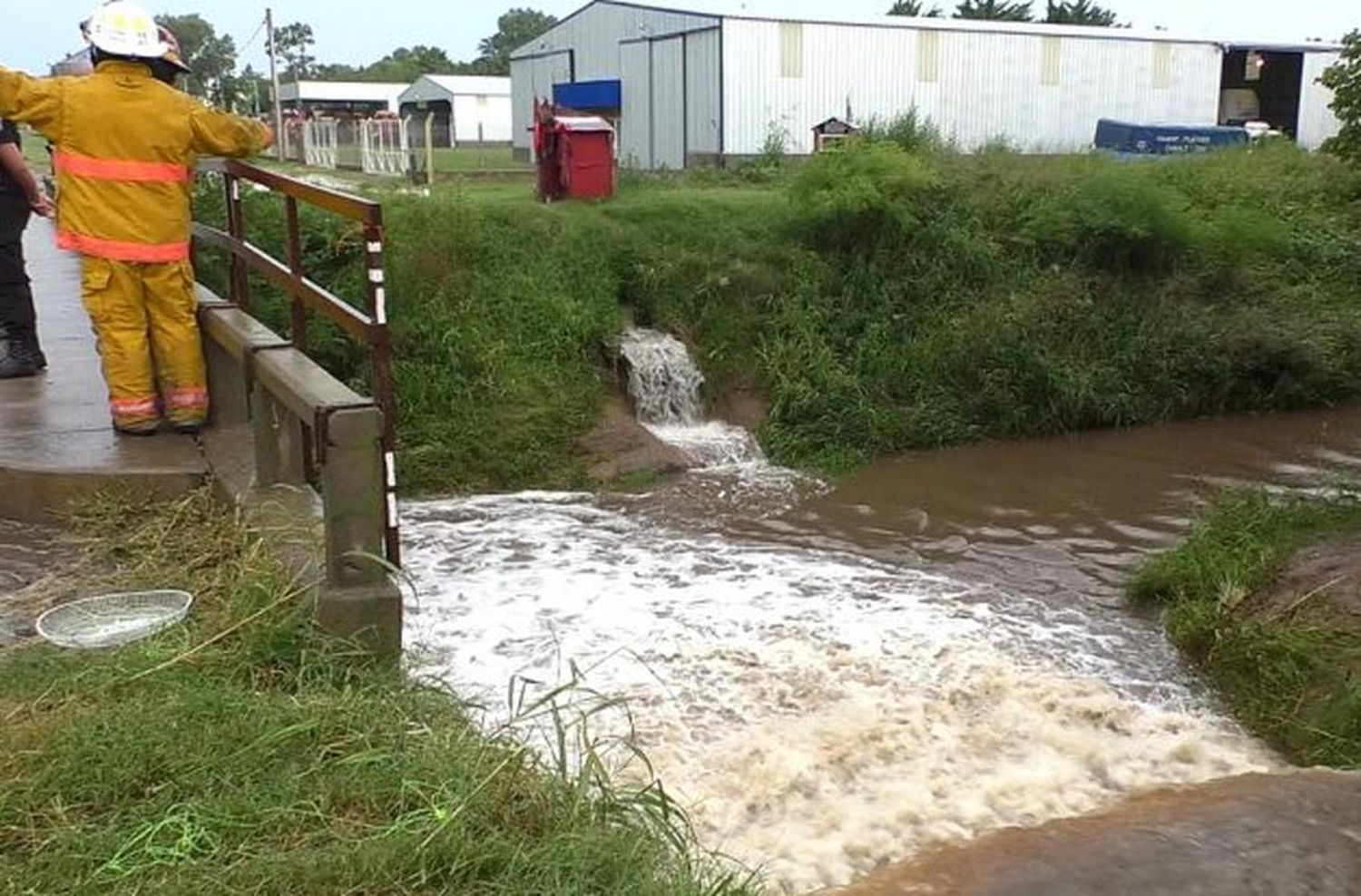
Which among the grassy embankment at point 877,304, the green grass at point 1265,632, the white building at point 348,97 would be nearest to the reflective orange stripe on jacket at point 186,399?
the grassy embankment at point 877,304

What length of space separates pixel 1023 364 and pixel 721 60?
47.5 feet

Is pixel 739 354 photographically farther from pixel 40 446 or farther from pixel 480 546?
pixel 40 446

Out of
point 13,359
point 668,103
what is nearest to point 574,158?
point 13,359

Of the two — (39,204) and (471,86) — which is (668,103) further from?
(471,86)

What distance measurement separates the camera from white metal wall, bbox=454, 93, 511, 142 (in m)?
58.0

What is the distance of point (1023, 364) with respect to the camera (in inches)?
516

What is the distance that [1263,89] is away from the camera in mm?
35844

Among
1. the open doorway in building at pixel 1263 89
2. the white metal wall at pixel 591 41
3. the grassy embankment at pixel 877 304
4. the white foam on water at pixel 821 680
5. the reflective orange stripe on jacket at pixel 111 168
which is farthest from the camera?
the open doorway in building at pixel 1263 89

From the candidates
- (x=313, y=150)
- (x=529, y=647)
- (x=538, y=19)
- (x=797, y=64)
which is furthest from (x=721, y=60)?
(x=538, y=19)

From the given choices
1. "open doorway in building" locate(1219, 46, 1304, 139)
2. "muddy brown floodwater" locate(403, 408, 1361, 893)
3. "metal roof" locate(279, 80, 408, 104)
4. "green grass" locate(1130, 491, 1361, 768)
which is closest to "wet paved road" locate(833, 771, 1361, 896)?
"muddy brown floodwater" locate(403, 408, 1361, 893)

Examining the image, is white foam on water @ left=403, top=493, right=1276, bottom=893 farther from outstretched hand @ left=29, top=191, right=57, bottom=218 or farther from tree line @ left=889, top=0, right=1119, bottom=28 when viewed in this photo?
tree line @ left=889, top=0, right=1119, bottom=28

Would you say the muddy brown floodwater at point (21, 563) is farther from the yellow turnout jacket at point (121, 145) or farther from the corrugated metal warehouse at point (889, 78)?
the corrugated metal warehouse at point (889, 78)

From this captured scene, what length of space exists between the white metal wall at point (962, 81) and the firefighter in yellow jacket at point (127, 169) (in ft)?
66.7

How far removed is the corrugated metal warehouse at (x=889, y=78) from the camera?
26.4m
